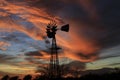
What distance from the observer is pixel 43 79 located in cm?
6000

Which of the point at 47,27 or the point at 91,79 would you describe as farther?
the point at 91,79

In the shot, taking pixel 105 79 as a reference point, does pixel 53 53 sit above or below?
above

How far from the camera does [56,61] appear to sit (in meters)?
45.4

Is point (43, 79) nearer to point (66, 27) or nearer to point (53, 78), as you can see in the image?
point (53, 78)

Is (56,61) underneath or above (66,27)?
underneath

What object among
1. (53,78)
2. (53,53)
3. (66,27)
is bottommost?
(53,78)

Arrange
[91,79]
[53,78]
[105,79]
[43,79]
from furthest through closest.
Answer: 1. [43,79]
2. [91,79]
3. [105,79]
4. [53,78]

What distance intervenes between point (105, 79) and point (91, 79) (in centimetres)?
448

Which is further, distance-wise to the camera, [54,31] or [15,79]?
[15,79]

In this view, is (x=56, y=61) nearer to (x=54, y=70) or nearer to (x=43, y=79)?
(x=54, y=70)

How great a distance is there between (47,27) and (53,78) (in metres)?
9.57

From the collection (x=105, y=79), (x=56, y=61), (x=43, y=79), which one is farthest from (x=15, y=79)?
(x=105, y=79)

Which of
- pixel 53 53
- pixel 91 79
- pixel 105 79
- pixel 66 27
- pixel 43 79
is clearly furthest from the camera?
pixel 43 79

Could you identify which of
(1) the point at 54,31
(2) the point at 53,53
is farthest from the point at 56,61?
(1) the point at 54,31
